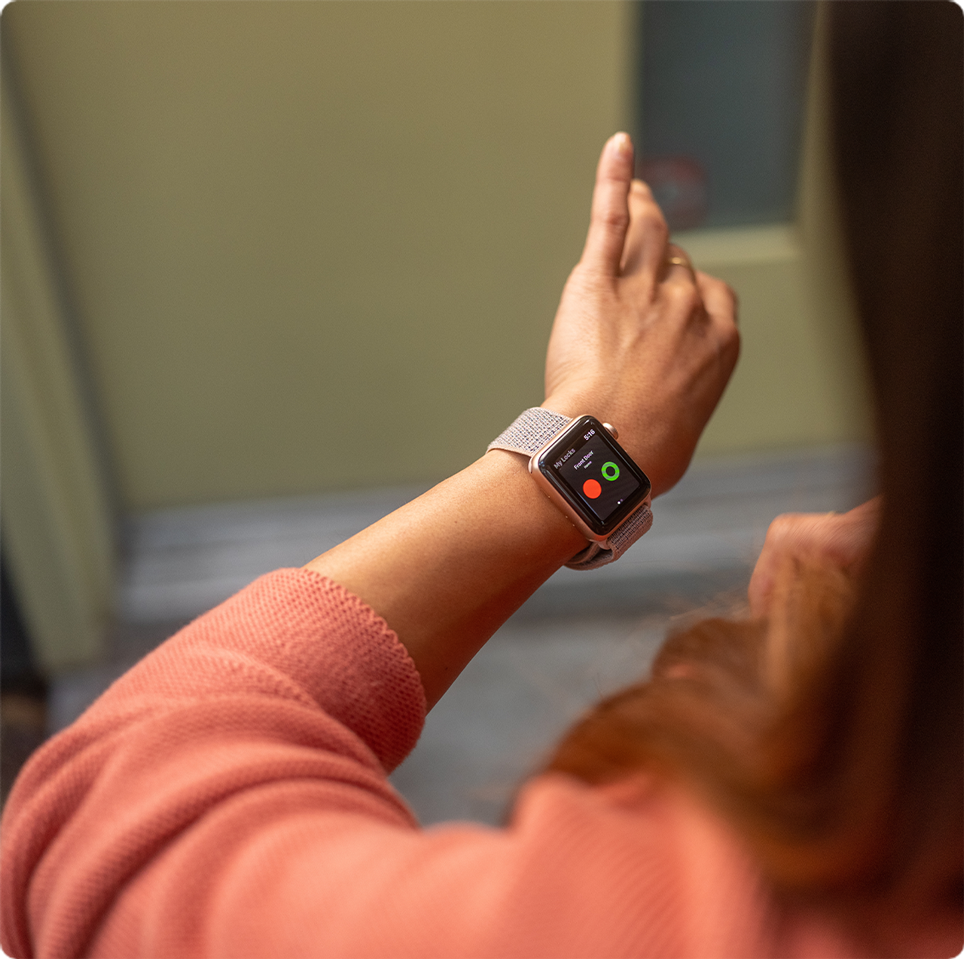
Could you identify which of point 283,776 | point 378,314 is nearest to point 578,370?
point 283,776

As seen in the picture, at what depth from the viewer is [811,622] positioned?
1.21 ft

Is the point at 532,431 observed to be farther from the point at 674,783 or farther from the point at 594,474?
the point at 674,783

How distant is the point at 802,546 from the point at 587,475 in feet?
0.41

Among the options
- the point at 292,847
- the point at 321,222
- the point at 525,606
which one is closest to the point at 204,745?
the point at 292,847

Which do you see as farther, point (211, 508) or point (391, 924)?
point (211, 508)

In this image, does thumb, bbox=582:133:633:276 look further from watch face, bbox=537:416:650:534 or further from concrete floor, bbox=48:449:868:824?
concrete floor, bbox=48:449:868:824

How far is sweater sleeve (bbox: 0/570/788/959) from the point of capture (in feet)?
0.87

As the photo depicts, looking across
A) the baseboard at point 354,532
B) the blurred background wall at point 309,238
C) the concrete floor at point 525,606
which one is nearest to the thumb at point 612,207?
the blurred background wall at point 309,238

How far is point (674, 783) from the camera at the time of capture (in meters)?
0.31

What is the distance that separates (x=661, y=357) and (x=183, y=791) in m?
0.39

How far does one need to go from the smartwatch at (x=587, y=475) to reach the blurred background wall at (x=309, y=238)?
59 centimetres

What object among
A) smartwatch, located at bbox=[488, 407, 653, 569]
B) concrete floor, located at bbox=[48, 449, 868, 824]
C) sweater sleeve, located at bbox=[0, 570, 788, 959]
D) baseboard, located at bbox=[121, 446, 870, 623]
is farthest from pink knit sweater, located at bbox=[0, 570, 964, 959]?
baseboard, located at bbox=[121, 446, 870, 623]

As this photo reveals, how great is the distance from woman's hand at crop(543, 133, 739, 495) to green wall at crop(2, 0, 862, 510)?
520 mm

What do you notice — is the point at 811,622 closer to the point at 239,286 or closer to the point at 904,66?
the point at 904,66
